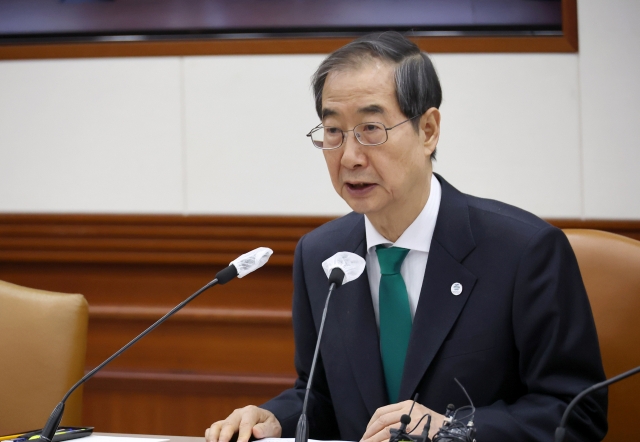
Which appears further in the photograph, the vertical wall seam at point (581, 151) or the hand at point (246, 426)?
the vertical wall seam at point (581, 151)

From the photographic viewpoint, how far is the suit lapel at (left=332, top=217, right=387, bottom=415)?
1667mm

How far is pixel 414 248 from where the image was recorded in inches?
67.6

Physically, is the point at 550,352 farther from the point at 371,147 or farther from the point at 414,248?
Result: the point at 371,147

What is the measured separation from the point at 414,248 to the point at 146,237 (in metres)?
1.31

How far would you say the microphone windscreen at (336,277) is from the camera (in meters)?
1.43

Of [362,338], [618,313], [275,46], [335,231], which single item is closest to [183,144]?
[275,46]

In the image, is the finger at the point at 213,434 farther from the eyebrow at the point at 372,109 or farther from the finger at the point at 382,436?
the eyebrow at the point at 372,109

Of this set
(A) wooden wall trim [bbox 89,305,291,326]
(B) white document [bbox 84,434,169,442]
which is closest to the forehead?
(B) white document [bbox 84,434,169,442]

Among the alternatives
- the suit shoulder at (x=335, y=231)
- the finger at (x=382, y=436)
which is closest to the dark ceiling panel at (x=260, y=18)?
the suit shoulder at (x=335, y=231)

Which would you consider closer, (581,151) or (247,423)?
(247,423)

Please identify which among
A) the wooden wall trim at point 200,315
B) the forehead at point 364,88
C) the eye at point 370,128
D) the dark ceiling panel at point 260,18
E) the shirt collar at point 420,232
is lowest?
the wooden wall trim at point 200,315

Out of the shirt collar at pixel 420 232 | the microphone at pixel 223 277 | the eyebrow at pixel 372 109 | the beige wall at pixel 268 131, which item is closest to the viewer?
the microphone at pixel 223 277

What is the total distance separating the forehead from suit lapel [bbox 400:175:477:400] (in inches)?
12.4

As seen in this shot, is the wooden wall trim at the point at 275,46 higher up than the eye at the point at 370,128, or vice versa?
the wooden wall trim at the point at 275,46
